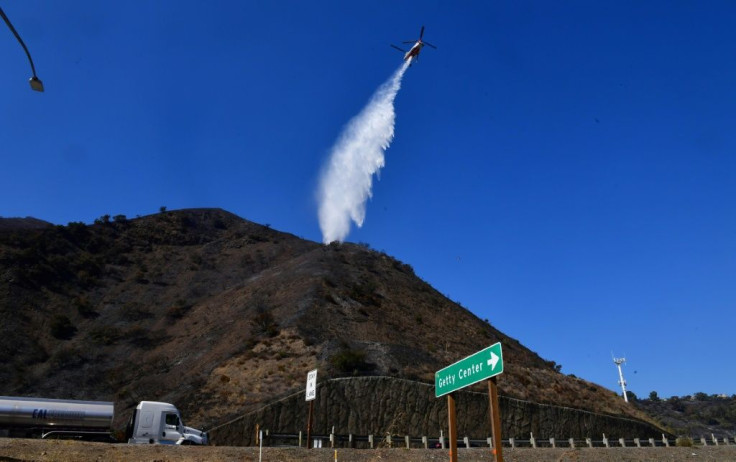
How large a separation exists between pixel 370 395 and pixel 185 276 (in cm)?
5466

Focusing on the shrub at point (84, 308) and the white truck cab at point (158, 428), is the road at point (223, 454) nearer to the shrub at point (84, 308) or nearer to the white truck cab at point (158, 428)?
the white truck cab at point (158, 428)

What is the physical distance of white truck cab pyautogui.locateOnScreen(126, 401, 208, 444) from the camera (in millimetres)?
28219

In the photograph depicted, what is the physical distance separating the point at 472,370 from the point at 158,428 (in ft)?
70.5

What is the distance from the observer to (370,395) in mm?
42094

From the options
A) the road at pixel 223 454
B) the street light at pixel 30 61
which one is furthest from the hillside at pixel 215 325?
the street light at pixel 30 61

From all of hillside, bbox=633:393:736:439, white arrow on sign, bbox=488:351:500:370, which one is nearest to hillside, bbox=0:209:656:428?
white arrow on sign, bbox=488:351:500:370

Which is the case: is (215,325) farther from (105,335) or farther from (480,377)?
(480,377)

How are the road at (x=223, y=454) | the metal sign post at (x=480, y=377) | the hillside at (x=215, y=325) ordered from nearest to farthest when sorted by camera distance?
the metal sign post at (x=480, y=377), the road at (x=223, y=454), the hillside at (x=215, y=325)

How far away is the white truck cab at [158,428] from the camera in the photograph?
28.2 m

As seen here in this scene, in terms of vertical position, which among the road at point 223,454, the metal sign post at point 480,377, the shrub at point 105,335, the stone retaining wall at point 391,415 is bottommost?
the road at point 223,454

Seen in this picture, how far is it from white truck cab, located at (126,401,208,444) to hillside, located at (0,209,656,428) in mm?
9463

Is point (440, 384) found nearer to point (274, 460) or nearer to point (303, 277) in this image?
point (274, 460)

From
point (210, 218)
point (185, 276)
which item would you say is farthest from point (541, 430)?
point (210, 218)

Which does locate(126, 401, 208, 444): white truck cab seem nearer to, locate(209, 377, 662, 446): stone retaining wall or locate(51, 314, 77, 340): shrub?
locate(209, 377, 662, 446): stone retaining wall
